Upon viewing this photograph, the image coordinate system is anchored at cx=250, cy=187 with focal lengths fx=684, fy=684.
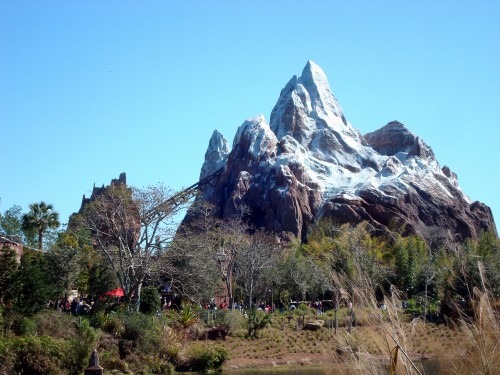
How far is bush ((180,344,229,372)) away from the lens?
32281 millimetres

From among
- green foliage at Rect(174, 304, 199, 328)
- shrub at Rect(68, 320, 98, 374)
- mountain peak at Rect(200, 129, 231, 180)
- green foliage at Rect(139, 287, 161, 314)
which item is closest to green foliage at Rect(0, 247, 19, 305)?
shrub at Rect(68, 320, 98, 374)

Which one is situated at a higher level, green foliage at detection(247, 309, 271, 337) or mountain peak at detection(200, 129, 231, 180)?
mountain peak at detection(200, 129, 231, 180)

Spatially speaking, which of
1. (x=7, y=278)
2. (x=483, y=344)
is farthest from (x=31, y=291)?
(x=483, y=344)

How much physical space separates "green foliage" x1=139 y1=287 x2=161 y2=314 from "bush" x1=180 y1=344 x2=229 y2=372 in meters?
4.72

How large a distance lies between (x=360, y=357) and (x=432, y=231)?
76425 mm

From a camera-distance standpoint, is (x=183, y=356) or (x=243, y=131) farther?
(x=243, y=131)

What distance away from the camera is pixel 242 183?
318 ft

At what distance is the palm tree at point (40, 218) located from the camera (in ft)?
176

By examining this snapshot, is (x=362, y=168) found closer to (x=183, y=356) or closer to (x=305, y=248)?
(x=305, y=248)

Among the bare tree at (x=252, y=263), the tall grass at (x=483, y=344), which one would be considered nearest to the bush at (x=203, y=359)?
the bare tree at (x=252, y=263)

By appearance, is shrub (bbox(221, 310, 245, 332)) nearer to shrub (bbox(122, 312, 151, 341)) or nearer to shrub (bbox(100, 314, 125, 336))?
shrub (bbox(122, 312, 151, 341))

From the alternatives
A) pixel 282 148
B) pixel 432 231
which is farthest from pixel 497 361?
pixel 282 148

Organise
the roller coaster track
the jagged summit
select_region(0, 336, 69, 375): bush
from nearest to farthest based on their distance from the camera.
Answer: select_region(0, 336, 69, 375): bush < the roller coaster track < the jagged summit

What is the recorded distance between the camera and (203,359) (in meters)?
32.4
